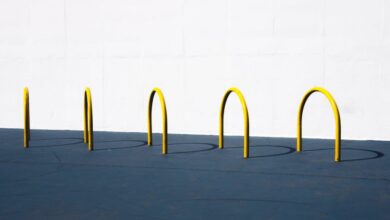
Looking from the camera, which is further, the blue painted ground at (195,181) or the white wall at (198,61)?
the white wall at (198,61)

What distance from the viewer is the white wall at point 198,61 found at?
26.9 feet

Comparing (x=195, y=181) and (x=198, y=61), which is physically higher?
(x=198, y=61)

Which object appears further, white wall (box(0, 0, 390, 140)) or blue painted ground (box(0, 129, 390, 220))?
white wall (box(0, 0, 390, 140))

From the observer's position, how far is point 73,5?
9.82 m

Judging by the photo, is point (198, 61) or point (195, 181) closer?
point (195, 181)

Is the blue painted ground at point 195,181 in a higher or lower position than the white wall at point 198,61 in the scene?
lower

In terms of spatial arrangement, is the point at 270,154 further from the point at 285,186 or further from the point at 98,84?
the point at 98,84

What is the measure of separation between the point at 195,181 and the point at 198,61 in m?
4.12

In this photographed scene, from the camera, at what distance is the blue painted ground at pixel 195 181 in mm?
3996

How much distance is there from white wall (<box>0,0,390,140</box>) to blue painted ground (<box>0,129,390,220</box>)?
0.80 meters

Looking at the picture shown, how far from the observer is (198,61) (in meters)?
8.95

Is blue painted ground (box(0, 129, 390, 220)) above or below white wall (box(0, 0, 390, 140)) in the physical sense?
below

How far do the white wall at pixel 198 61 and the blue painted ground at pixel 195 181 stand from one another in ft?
2.64

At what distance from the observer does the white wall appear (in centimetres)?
819
